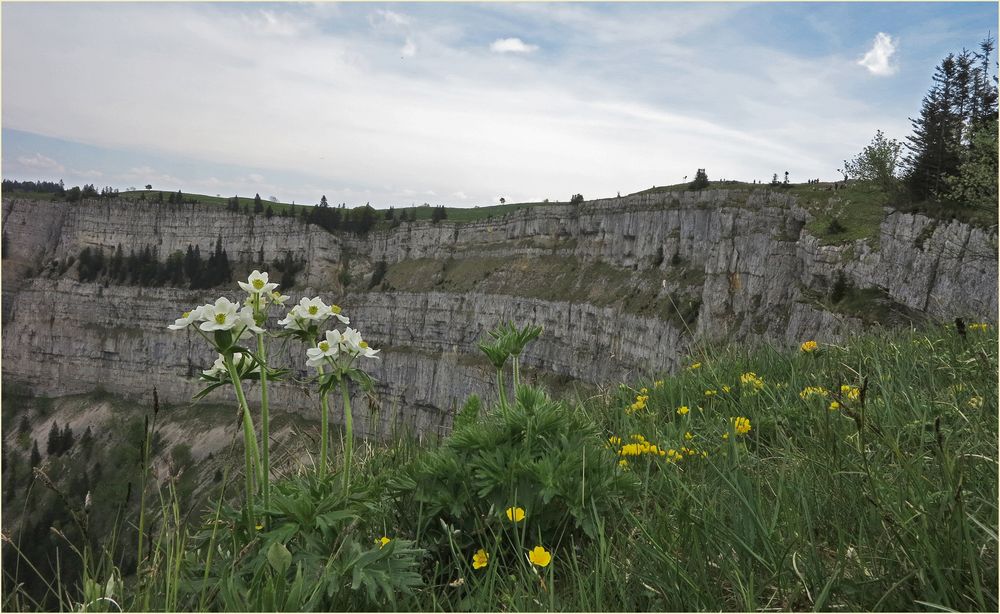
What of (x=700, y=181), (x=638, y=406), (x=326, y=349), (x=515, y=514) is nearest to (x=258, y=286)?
(x=326, y=349)

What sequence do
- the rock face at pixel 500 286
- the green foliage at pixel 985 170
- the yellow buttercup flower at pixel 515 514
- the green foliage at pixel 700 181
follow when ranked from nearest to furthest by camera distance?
the yellow buttercup flower at pixel 515 514 → the green foliage at pixel 985 170 → the rock face at pixel 500 286 → the green foliage at pixel 700 181

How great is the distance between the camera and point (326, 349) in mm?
3715

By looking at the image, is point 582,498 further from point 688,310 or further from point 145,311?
point 145,311

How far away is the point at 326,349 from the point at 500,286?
356 feet

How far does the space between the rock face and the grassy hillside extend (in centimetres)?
90

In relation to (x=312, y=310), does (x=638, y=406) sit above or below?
below

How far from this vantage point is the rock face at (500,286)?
41875mm

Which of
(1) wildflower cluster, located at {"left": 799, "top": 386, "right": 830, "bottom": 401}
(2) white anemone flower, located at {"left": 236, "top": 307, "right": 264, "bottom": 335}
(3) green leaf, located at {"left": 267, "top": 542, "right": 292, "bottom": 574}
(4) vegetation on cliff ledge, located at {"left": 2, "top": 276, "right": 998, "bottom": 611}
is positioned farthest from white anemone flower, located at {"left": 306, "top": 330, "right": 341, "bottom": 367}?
(1) wildflower cluster, located at {"left": 799, "top": 386, "right": 830, "bottom": 401}

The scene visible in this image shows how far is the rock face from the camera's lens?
4188 centimetres

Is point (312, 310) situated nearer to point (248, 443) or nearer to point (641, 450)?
point (248, 443)

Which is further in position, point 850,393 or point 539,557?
point 850,393

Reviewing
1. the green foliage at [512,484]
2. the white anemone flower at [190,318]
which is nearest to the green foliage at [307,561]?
the green foliage at [512,484]

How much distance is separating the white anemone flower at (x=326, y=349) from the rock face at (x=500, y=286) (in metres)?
0.39

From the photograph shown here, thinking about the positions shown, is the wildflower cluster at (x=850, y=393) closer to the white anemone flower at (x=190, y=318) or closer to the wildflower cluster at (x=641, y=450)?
the wildflower cluster at (x=641, y=450)
